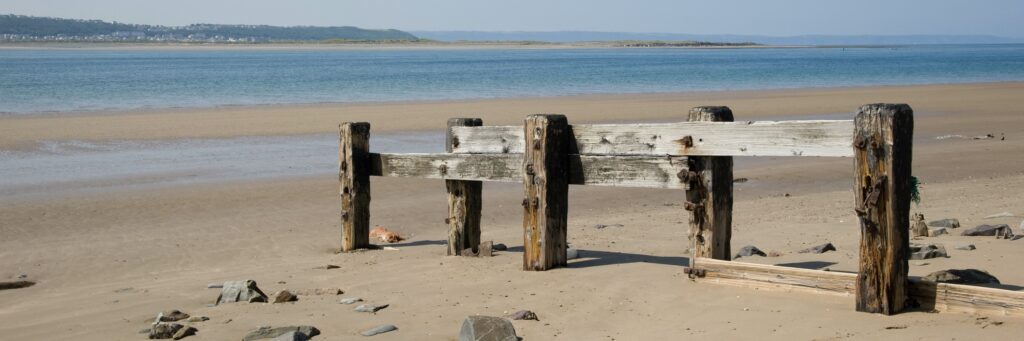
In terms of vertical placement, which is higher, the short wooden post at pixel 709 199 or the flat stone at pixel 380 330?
the short wooden post at pixel 709 199

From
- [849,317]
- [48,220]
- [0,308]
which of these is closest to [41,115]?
[48,220]

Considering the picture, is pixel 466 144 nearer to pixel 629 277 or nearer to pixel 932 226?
pixel 629 277

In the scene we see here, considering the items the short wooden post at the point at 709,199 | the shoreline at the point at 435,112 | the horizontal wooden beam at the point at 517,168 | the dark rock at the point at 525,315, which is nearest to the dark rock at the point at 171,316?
the dark rock at the point at 525,315

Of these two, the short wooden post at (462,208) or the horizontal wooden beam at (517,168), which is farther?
the short wooden post at (462,208)

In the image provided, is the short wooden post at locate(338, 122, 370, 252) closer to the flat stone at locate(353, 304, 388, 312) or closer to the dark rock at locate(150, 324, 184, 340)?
the flat stone at locate(353, 304, 388, 312)

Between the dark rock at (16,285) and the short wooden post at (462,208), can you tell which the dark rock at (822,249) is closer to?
the short wooden post at (462,208)

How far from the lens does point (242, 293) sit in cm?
800

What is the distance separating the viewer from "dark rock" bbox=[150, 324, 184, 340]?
7012mm

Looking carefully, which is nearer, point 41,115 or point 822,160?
point 822,160

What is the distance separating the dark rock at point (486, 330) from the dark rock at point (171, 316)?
2157mm

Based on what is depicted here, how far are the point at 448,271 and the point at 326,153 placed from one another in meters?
11.6

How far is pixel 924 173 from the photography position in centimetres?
1622

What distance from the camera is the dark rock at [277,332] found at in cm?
688

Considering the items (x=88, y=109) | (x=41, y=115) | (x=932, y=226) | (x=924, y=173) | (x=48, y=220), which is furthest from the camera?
(x=88, y=109)
